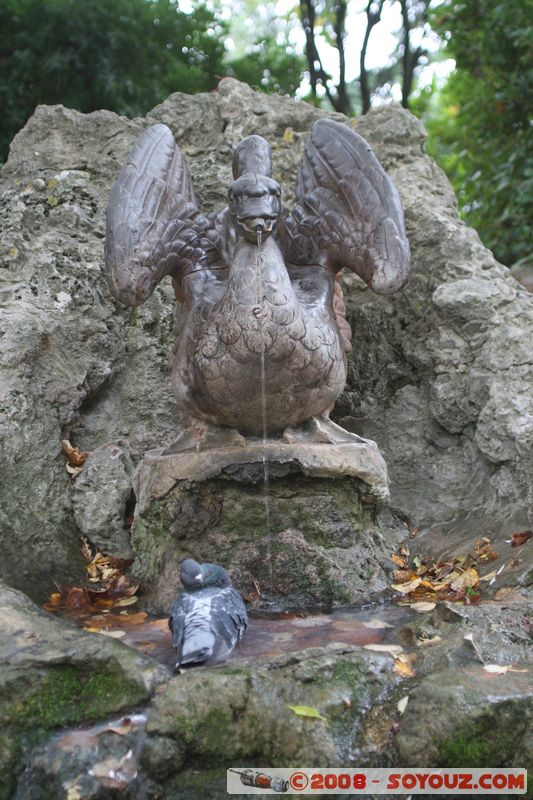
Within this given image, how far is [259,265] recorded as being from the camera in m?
3.32

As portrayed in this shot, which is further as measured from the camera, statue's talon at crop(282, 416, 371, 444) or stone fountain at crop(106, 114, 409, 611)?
statue's talon at crop(282, 416, 371, 444)

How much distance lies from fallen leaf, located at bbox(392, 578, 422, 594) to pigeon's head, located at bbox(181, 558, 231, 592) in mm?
982

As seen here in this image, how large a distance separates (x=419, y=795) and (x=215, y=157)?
14.2ft

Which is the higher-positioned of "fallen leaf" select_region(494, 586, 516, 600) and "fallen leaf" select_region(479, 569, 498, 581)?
"fallen leaf" select_region(479, 569, 498, 581)

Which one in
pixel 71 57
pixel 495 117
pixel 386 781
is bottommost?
pixel 386 781

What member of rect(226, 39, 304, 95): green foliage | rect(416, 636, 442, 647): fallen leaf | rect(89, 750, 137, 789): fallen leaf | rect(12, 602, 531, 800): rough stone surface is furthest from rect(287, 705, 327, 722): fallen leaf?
rect(226, 39, 304, 95): green foliage

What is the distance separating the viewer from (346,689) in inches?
89.4

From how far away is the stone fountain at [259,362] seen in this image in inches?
131

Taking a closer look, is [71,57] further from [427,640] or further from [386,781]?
[386,781]

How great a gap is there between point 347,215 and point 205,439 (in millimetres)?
1114

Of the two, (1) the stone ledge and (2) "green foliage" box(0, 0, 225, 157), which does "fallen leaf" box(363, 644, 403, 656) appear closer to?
(1) the stone ledge

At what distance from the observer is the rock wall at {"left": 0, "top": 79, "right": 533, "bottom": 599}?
4176mm

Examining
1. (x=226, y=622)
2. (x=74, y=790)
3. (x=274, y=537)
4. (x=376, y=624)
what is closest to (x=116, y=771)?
(x=74, y=790)

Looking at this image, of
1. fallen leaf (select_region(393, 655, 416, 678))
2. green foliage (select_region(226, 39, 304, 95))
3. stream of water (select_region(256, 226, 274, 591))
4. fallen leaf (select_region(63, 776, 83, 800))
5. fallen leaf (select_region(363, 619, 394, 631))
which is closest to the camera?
fallen leaf (select_region(63, 776, 83, 800))
